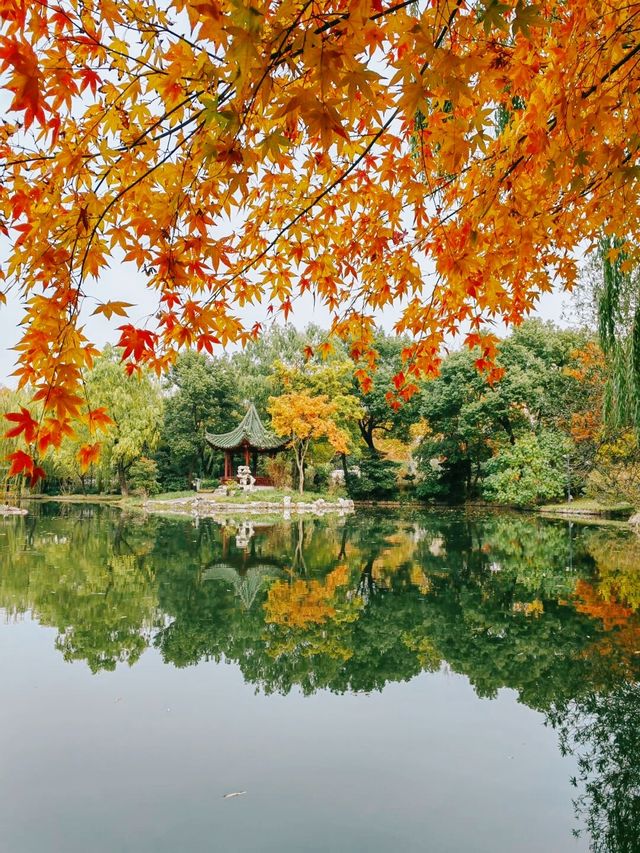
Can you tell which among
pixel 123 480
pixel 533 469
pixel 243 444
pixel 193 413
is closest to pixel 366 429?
pixel 243 444

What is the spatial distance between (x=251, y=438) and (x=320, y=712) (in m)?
13.9

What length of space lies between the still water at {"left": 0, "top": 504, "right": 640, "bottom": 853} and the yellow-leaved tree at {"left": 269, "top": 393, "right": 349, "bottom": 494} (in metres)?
9.61

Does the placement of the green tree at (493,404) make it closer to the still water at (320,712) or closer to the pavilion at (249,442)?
the pavilion at (249,442)

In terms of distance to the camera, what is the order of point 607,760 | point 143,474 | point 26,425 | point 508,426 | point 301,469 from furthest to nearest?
point 143,474
point 301,469
point 508,426
point 607,760
point 26,425

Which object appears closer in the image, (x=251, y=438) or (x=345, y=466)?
(x=251, y=438)

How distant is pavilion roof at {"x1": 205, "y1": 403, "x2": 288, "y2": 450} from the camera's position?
1655cm

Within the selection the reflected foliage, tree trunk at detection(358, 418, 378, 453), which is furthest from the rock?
the reflected foliage

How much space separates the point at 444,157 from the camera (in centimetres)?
184

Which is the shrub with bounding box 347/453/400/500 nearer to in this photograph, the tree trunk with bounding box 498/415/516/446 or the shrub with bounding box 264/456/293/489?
the shrub with bounding box 264/456/293/489

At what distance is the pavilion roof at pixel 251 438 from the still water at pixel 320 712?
1075 centimetres

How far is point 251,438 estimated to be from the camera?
1648 centimetres

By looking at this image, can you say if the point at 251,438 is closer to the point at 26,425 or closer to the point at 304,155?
the point at 304,155

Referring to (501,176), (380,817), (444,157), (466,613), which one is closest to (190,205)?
(444,157)

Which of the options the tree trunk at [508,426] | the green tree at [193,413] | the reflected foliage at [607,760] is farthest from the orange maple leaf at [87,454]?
the green tree at [193,413]
